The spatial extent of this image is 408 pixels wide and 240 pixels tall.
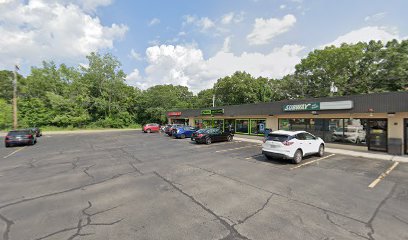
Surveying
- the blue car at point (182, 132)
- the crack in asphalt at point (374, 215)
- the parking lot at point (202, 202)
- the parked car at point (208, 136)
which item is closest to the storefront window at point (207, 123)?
the blue car at point (182, 132)

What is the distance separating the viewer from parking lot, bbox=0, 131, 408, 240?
4023 mm

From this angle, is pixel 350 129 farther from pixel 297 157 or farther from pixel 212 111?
pixel 212 111

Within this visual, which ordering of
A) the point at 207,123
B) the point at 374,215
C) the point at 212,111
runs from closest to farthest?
the point at 374,215 < the point at 212,111 < the point at 207,123

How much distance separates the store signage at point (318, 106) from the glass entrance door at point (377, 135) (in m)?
2.34

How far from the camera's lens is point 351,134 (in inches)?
571

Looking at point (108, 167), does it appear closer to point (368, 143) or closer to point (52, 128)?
point (368, 143)

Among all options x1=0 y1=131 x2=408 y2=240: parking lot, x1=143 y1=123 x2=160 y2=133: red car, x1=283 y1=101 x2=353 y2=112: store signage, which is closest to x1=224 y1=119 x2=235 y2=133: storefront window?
x1=283 y1=101 x2=353 y2=112: store signage

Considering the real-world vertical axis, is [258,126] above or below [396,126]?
below

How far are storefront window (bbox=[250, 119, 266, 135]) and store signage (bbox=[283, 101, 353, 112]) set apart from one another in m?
4.07

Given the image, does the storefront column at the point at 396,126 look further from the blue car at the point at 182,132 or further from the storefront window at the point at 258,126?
the blue car at the point at 182,132

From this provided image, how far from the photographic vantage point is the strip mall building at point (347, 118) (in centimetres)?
1212

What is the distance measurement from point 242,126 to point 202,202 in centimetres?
1887

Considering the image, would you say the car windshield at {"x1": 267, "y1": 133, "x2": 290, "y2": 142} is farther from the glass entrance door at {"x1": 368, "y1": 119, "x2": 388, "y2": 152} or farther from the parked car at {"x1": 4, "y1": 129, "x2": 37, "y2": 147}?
the parked car at {"x1": 4, "y1": 129, "x2": 37, "y2": 147}

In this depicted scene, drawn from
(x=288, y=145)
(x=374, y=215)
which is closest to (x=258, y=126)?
(x=288, y=145)
